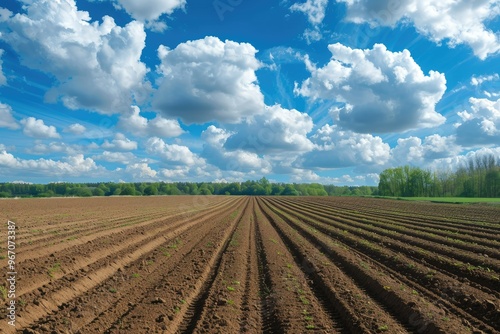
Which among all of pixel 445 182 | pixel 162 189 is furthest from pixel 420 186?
pixel 162 189

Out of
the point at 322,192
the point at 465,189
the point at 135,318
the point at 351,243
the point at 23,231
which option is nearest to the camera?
the point at 135,318

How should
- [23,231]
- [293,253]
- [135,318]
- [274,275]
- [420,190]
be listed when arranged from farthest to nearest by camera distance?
[420,190] → [23,231] → [293,253] → [274,275] → [135,318]

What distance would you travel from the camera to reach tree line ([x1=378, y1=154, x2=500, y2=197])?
3625 inches

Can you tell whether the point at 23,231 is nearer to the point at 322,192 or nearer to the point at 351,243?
the point at 351,243

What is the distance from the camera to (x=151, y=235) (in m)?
19.1

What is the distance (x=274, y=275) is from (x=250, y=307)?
2826 mm

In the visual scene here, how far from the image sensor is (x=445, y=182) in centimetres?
10644

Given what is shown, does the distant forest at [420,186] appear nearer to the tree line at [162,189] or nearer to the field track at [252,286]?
the tree line at [162,189]

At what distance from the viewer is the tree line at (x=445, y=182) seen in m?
92.1

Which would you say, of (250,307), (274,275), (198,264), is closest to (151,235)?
(198,264)

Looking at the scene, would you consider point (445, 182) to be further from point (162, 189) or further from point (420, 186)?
point (162, 189)

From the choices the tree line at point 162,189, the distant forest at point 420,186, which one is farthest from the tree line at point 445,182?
the tree line at point 162,189

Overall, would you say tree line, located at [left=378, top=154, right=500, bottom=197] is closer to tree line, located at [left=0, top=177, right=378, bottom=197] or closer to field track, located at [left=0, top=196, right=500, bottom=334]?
tree line, located at [left=0, top=177, right=378, bottom=197]

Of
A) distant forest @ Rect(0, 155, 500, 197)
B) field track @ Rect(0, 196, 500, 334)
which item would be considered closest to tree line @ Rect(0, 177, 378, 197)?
distant forest @ Rect(0, 155, 500, 197)
